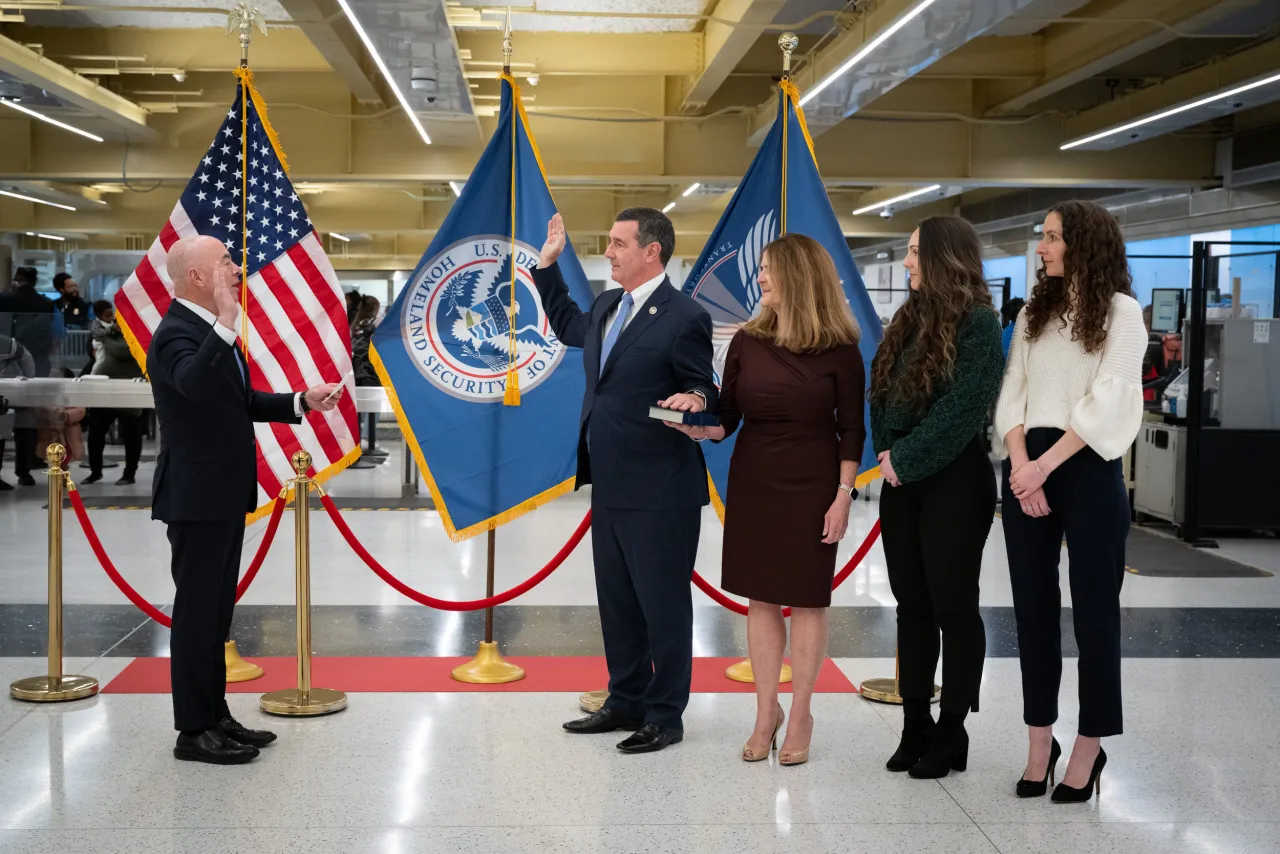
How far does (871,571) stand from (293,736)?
412 cm

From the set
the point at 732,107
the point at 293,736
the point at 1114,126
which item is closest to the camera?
the point at 293,736

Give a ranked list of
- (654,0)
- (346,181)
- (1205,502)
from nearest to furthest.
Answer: (1205,502)
(654,0)
(346,181)

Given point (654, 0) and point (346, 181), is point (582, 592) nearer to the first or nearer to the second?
point (654, 0)

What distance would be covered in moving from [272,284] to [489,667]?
175 centimetres

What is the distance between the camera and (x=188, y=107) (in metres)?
12.4

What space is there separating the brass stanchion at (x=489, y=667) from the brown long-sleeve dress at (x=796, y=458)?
1394 mm

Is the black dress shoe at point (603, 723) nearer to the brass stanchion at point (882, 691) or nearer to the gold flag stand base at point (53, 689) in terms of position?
the brass stanchion at point (882, 691)

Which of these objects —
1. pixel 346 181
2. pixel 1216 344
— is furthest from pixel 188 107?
pixel 1216 344

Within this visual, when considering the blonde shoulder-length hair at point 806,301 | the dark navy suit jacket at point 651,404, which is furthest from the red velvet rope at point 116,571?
the blonde shoulder-length hair at point 806,301

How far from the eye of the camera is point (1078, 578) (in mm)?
3314

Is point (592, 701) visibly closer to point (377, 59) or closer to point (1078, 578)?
point (1078, 578)

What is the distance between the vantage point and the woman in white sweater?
10.6ft

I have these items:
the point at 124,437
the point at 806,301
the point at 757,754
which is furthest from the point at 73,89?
the point at 757,754

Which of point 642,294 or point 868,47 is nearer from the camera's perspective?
point 642,294
